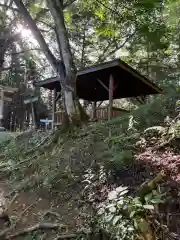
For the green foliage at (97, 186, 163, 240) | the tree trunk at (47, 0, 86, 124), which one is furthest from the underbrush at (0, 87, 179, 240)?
the tree trunk at (47, 0, 86, 124)

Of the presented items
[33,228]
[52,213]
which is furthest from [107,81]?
[33,228]

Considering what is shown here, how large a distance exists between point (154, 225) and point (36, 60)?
69.8 ft

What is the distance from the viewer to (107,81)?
1347cm

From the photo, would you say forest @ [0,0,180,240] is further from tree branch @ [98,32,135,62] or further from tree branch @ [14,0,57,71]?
tree branch @ [98,32,135,62]

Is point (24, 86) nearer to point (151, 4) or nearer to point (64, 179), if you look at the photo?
point (64, 179)

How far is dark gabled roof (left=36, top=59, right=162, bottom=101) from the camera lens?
10844mm

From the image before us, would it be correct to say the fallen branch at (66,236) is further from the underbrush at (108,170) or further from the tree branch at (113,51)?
the tree branch at (113,51)

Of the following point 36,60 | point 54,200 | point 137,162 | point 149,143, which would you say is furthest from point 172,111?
point 36,60

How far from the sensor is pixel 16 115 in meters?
23.3

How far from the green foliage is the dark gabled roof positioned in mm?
7256

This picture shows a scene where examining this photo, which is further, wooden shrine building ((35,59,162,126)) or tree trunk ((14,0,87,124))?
wooden shrine building ((35,59,162,126))

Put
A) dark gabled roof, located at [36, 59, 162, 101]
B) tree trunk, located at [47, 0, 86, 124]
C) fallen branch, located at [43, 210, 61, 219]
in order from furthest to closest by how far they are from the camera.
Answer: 1. dark gabled roof, located at [36, 59, 162, 101]
2. tree trunk, located at [47, 0, 86, 124]
3. fallen branch, located at [43, 210, 61, 219]

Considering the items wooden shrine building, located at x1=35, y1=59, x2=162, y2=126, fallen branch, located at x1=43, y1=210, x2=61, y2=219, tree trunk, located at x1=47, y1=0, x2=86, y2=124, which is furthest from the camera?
wooden shrine building, located at x1=35, y1=59, x2=162, y2=126

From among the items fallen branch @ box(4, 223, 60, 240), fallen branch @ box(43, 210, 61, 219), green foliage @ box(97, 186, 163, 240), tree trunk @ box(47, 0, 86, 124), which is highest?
tree trunk @ box(47, 0, 86, 124)
